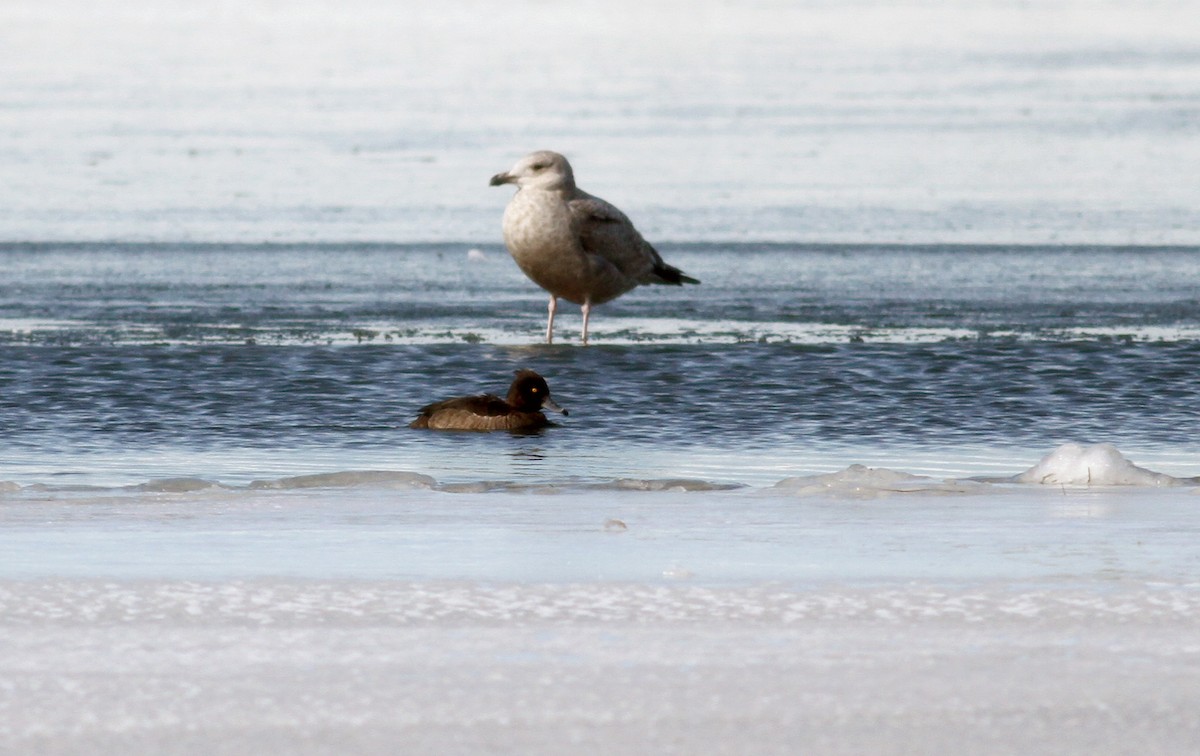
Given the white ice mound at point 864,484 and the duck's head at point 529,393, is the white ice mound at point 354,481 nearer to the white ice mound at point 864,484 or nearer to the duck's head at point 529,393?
the white ice mound at point 864,484

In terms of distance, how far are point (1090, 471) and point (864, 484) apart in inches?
38.0

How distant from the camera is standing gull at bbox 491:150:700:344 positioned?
557 inches

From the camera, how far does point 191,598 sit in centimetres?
574

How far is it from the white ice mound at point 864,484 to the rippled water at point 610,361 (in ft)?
1.40

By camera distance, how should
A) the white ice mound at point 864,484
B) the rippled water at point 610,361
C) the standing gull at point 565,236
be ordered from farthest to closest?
the standing gull at point 565,236
the rippled water at point 610,361
the white ice mound at point 864,484

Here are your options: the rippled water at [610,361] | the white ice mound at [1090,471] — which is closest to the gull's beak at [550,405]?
the rippled water at [610,361]

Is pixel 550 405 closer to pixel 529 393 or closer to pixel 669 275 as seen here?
pixel 529 393

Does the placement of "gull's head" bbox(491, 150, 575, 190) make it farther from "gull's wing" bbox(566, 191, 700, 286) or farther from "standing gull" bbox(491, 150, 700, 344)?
"gull's wing" bbox(566, 191, 700, 286)

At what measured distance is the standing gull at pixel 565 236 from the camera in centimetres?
1415

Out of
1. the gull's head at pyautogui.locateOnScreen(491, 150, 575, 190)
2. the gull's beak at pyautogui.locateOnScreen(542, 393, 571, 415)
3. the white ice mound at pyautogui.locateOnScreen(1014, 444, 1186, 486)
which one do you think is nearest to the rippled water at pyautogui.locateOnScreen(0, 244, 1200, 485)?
the gull's beak at pyautogui.locateOnScreen(542, 393, 571, 415)

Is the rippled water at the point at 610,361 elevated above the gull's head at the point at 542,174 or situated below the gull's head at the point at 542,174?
below

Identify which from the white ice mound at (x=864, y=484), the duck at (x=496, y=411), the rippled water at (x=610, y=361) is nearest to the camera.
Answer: the white ice mound at (x=864, y=484)

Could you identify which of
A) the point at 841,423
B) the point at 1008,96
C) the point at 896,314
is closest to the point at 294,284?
the point at 896,314

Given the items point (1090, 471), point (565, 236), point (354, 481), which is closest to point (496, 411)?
point (354, 481)
